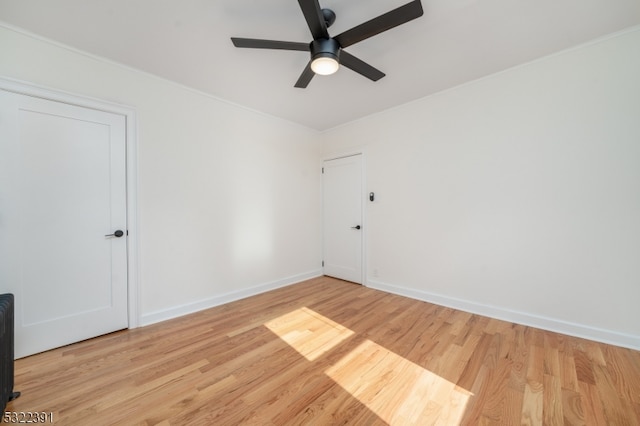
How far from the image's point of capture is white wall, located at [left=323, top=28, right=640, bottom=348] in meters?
2.20

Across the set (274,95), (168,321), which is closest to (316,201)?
(274,95)

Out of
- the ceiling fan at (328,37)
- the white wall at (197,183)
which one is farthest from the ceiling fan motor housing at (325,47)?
the white wall at (197,183)

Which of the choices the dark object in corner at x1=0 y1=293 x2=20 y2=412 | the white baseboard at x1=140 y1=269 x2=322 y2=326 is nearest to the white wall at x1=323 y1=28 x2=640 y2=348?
the white baseboard at x1=140 y1=269 x2=322 y2=326

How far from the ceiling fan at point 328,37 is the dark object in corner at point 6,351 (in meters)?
2.35

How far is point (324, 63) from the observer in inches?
73.7

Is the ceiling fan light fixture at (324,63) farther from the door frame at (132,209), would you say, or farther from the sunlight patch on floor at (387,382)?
the sunlight patch on floor at (387,382)

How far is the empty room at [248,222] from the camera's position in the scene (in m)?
1.70

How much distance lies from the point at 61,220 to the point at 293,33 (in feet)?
8.91

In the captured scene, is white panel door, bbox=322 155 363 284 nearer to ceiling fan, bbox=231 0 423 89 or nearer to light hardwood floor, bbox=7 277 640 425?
light hardwood floor, bbox=7 277 640 425

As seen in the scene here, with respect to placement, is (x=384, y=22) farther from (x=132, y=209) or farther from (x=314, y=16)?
(x=132, y=209)

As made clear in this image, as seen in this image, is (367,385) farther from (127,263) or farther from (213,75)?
(213,75)

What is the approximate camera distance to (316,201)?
462 centimetres

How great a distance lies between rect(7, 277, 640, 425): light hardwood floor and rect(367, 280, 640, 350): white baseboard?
0.28ft

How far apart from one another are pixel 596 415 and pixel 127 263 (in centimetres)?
397
